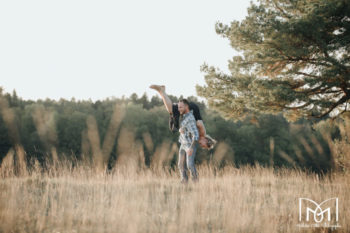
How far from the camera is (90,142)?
3697 cm

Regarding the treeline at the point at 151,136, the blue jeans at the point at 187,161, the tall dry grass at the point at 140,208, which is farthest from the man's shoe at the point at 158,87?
the treeline at the point at 151,136

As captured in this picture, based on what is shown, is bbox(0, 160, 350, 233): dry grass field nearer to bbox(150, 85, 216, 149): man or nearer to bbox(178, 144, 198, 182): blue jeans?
bbox(178, 144, 198, 182): blue jeans

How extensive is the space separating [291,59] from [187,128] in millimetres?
5248

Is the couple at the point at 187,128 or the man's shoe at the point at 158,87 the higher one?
the man's shoe at the point at 158,87

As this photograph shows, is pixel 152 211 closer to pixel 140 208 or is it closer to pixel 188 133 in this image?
pixel 140 208

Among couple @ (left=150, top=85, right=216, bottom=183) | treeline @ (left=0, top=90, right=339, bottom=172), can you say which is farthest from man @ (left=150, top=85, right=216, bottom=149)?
treeline @ (left=0, top=90, right=339, bottom=172)

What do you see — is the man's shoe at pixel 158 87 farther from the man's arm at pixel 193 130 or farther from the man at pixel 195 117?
the man's arm at pixel 193 130

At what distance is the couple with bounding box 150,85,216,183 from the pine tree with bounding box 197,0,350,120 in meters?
3.60

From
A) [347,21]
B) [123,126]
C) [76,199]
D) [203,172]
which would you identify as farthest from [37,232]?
[123,126]

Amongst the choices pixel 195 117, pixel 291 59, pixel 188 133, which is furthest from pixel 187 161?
pixel 291 59

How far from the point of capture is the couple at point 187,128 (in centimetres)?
534

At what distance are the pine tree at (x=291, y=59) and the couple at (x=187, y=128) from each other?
11.8ft

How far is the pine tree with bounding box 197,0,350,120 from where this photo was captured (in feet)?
26.6

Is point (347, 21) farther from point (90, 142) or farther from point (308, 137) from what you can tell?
point (90, 142)
